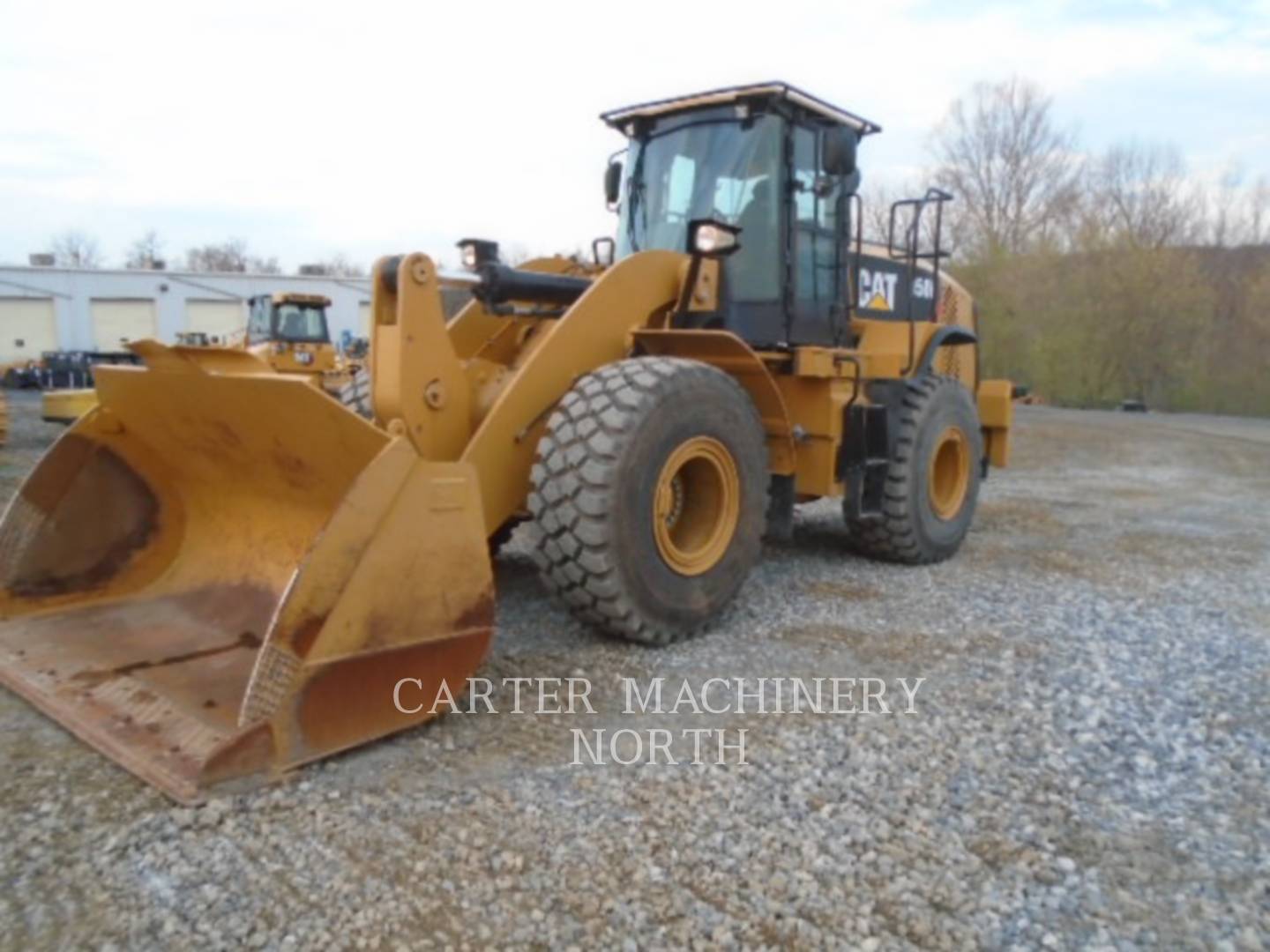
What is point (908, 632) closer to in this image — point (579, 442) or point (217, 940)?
point (579, 442)

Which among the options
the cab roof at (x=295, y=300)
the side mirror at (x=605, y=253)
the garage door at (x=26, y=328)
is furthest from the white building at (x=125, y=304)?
the side mirror at (x=605, y=253)

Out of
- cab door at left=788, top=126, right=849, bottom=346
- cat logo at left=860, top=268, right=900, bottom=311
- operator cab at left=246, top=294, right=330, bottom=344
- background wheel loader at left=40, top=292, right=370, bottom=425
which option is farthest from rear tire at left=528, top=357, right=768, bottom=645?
operator cab at left=246, top=294, right=330, bottom=344

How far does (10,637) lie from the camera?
385cm

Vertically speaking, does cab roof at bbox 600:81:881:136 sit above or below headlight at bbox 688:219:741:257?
above

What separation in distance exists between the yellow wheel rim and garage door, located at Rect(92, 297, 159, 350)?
3973cm

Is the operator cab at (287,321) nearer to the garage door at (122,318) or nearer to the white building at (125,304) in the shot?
the white building at (125,304)

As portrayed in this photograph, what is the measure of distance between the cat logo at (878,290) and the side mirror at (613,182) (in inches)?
62.4

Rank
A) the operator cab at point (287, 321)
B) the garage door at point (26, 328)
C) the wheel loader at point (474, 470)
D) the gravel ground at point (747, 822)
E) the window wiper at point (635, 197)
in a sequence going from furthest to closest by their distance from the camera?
the garage door at point (26, 328) < the operator cab at point (287, 321) < the window wiper at point (635, 197) < the wheel loader at point (474, 470) < the gravel ground at point (747, 822)

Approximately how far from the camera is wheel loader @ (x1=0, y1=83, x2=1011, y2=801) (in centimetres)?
312

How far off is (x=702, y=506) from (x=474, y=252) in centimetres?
156

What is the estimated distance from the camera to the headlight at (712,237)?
4605 millimetres

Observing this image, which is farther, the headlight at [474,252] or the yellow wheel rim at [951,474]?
the yellow wheel rim at [951,474]

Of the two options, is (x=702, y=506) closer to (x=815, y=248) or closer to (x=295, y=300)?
(x=815, y=248)

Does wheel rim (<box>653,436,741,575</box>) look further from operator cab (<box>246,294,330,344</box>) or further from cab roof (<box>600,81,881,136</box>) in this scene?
operator cab (<box>246,294,330,344</box>)
